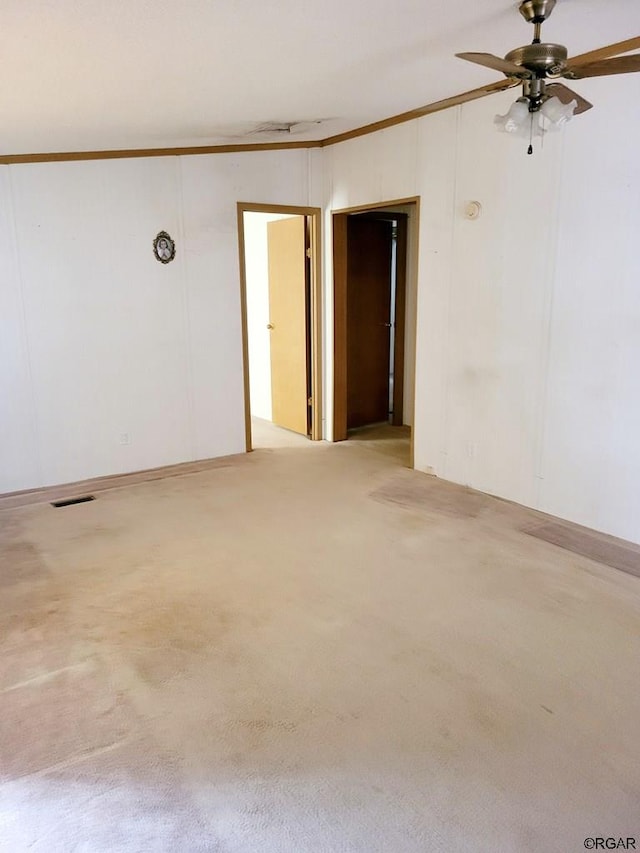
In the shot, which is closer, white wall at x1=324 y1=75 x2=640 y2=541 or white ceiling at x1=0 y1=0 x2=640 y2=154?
white ceiling at x1=0 y1=0 x2=640 y2=154

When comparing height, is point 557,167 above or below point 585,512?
above

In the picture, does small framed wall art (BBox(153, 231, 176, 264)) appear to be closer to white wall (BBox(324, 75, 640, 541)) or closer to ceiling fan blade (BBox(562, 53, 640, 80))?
white wall (BBox(324, 75, 640, 541))

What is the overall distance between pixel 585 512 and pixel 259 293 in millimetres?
4226

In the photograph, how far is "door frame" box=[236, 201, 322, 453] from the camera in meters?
5.34

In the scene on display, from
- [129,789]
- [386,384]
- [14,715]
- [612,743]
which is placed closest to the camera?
[129,789]

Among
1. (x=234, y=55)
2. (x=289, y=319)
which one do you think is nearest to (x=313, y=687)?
(x=234, y=55)

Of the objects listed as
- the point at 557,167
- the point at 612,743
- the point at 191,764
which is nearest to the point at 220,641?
the point at 191,764

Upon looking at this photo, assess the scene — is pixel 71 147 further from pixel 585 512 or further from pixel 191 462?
pixel 585 512

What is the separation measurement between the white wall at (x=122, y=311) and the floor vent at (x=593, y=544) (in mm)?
2812

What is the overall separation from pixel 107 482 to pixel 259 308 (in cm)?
281

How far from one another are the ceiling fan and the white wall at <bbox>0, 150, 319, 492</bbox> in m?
3.12

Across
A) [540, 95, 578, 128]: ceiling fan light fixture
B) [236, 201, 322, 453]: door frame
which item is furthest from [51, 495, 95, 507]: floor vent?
[540, 95, 578, 128]: ceiling fan light fixture

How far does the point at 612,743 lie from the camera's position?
204 cm

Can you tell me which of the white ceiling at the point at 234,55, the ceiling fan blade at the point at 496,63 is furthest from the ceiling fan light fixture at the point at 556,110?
the white ceiling at the point at 234,55
